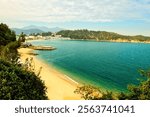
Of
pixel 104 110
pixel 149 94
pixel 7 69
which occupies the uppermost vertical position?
pixel 7 69

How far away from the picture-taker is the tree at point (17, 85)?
30.9 feet

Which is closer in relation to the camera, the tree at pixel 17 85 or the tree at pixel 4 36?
the tree at pixel 17 85

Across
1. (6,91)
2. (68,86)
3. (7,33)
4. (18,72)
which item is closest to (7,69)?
(18,72)

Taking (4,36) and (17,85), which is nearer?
(17,85)

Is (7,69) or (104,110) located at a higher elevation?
(7,69)

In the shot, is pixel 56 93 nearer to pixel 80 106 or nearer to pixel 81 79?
pixel 81 79

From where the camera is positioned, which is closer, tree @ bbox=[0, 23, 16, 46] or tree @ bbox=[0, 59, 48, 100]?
tree @ bbox=[0, 59, 48, 100]

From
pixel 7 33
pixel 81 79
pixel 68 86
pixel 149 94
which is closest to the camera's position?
pixel 149 94

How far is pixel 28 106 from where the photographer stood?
27.7ft

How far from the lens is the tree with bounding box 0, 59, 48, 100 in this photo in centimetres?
941

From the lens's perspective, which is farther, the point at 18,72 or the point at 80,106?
the point at 18,72

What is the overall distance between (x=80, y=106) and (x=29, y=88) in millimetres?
3278

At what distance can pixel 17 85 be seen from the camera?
9.98m

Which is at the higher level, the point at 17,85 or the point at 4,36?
the point at 4,36
